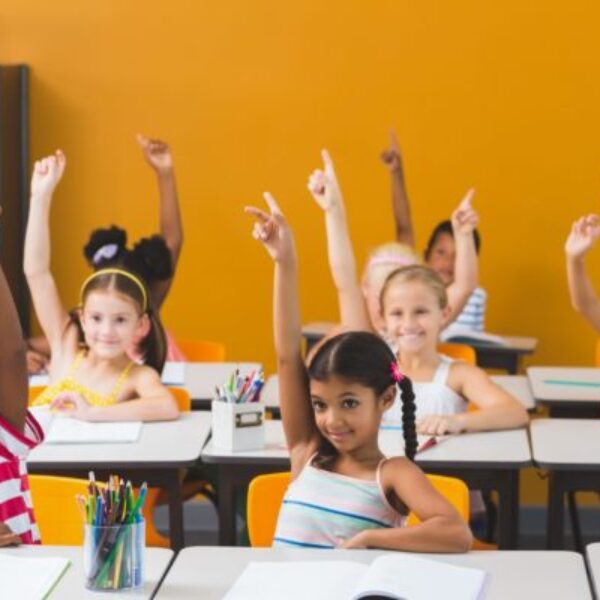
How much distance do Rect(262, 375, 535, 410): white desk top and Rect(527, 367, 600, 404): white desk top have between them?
3 cm

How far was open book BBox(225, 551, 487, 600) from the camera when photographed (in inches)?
88.3

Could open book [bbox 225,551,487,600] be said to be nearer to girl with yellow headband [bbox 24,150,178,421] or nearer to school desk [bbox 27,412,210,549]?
school desk [bbox 27,412,210,549]

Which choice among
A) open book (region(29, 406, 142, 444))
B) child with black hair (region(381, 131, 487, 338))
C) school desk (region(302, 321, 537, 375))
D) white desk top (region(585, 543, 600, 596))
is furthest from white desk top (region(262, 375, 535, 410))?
white desk top (region(585, 543, 600, 596))

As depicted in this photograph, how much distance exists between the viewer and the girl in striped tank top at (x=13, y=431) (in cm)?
248

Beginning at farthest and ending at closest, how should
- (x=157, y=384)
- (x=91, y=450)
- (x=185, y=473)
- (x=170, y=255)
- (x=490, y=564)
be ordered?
1. (x=170, y=255)
2. (x=185, y=473)
3. (x=157, y=384)
4. (x=91, y=450)
5. (x=490, y=564)

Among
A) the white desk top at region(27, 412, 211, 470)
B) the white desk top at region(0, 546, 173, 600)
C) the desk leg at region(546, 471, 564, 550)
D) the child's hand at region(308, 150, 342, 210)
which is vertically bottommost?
the desk leg at region(546, 471, 564, 550)

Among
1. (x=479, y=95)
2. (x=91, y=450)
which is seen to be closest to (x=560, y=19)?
(x=479, y=95)

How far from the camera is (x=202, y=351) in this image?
5691 mm

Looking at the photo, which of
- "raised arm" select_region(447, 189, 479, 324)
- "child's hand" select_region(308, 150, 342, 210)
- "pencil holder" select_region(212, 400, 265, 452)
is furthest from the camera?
"raised arm" select_region(447, 189, 479, 324)

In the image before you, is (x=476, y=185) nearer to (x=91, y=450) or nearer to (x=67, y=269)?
(x=67, y=269)

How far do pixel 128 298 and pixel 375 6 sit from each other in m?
2.60

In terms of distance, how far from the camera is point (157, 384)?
4367mm

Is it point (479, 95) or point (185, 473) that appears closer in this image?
point (185, 473)

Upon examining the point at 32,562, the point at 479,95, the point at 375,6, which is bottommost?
the point at 32,562
